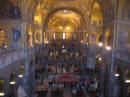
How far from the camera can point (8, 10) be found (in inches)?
558

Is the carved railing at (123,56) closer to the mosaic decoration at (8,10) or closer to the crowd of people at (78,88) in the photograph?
the crowd of people at (78,88)

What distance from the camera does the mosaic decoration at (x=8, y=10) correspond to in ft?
46.0

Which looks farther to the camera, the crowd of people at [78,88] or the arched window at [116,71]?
the crowd of people at [78,88]

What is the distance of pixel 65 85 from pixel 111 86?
6091 millimetres

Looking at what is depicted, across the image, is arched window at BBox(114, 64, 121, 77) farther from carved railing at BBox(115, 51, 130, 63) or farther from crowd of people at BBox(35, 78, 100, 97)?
crowd of people at BBox(35, 78, 100, 97)

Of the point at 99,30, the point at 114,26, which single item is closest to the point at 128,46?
the point at 114,26

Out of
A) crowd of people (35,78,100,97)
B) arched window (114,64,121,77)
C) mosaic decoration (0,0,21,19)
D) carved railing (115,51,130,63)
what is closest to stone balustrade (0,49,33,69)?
mosaic decoration (0,0,21,19)

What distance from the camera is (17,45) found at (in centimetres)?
1435

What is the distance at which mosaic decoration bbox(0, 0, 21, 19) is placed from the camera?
14024mm

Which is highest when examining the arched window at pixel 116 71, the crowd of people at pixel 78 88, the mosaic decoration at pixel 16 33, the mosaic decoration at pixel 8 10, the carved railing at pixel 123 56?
the mosaic decoration at pixel 8 10

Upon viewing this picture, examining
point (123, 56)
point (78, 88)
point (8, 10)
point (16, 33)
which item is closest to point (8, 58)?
point (16, 33)

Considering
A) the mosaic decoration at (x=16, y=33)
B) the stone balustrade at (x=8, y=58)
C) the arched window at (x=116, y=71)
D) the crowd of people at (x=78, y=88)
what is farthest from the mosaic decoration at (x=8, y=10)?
the arched window at (x=116, y=71)

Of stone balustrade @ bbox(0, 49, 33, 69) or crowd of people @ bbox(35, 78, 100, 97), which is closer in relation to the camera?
stone balustrade @ bbox(0, 49, 33, 69)

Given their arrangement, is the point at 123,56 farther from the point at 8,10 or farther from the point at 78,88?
the point at 8,10
